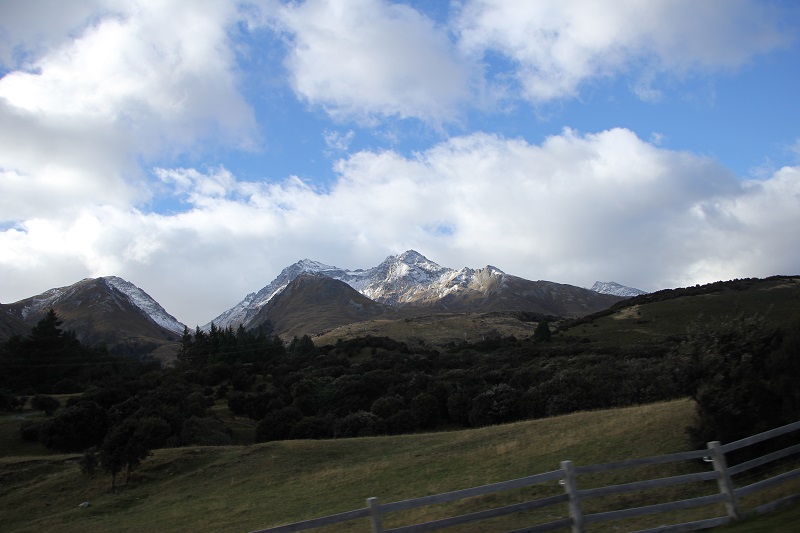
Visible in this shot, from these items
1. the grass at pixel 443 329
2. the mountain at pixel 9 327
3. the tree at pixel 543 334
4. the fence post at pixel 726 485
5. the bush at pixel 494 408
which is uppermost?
the mountain at pixel 9 327

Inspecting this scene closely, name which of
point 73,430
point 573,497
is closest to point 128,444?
point 73,430

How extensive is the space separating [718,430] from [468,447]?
12696 millimetres

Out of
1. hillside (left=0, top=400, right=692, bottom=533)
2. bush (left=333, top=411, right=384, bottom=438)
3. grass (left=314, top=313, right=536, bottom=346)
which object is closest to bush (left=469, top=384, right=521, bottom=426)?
bush (left=333, top=411, right=384, bottom=438)

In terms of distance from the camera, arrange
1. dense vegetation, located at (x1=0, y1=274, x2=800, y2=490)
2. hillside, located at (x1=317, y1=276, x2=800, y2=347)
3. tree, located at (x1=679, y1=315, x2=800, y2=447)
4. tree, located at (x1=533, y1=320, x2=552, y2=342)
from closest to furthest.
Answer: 1. tree, located at (x1=679, y1=315, x2=800, y2=447)
2. dense vegetation, located at (x1=0, y1=274, x2=800, y2=490)
3. hillside, located at (x1=317, y1=276, x2=800, y2=347)
4. tree, located at (x1=533, y1=320, x2=552, y2=342)

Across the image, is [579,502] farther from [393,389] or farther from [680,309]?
[680,309]

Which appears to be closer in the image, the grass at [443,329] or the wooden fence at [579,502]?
the wooden fence at [579,502]

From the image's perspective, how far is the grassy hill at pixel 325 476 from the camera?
18.8m

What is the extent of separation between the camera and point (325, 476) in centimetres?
2533

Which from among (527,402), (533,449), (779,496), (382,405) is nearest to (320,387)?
(382,405)

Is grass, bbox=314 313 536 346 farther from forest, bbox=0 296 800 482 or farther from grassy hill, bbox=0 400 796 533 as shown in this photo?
grassy hill, bbox=0 400 796 533

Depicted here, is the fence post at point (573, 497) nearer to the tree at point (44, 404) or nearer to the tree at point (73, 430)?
the tree at point (73, 430)

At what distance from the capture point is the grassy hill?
1875cm

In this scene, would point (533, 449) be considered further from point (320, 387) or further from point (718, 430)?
point (320, 387)

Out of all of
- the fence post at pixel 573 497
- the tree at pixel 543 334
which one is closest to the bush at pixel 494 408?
the fence post at pixel 573 497
